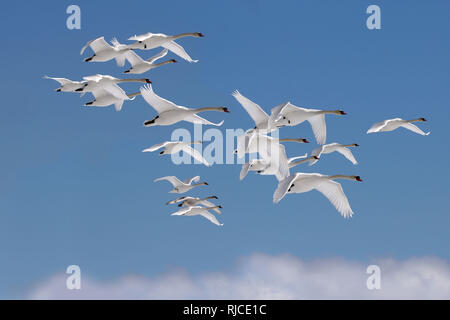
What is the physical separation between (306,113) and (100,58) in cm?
638

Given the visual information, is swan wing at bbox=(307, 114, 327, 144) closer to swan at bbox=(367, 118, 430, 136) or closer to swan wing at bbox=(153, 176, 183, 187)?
swan at bbox=(367, 118, 430, 136)

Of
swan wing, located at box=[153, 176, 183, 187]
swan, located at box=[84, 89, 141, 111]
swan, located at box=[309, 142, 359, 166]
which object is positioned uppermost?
swan, located at box=[84, 89, 141, 111]

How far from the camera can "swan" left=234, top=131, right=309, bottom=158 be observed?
56.4 ft

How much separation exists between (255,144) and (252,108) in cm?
98

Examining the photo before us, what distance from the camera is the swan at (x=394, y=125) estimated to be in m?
18.9

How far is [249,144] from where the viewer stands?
1738cm

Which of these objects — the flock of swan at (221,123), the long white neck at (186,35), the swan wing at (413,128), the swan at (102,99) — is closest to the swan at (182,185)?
the flock of swan at (221,123)

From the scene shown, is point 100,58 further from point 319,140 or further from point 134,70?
point 319,140

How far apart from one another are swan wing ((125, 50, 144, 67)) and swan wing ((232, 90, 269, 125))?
181 inches

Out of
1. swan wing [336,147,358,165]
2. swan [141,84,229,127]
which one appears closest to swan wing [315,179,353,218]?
swan [141,84,229,127]

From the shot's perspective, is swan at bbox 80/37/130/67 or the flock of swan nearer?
the flock of swan

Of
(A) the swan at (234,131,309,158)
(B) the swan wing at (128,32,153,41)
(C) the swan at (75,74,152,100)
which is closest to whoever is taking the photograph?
(A) the swan at (234,131,309,158)

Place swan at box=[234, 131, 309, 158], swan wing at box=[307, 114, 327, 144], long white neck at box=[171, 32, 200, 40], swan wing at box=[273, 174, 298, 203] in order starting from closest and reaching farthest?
swan wing at box=[273, 174, 298, 203] < swan at box=[234, 131, 309, 158] < swan wing at box=[307, 114, 327, 144] < long white neck at box=[171, 32, 200, 40]

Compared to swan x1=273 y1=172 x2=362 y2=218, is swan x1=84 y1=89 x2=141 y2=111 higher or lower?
higher
